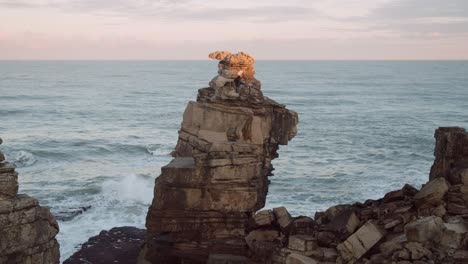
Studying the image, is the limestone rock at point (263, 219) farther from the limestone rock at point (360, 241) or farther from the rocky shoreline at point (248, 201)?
the limestone rock at point (360, 241)

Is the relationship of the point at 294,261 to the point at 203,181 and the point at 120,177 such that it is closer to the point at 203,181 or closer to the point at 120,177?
the point at 203,181

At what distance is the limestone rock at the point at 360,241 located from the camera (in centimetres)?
1952

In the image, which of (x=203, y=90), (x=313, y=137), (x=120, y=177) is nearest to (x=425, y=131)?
(x=313, y=137)

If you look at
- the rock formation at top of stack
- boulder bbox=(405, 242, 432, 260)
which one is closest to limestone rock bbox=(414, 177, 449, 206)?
boulder bbox=(405, 242, 432, 260)

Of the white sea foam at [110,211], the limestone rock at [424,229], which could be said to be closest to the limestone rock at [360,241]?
the limestone rock at [424,229]

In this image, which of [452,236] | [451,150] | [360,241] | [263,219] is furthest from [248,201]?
[451,150]

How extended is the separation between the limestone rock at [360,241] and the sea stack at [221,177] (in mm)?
4371

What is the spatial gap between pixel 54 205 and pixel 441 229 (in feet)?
91.7

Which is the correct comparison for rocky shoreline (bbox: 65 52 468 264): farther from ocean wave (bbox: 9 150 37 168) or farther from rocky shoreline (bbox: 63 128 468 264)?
ocean wave (bbox: 9 150 37 168)

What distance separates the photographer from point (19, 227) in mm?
17969

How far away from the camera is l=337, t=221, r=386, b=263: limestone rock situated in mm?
19516

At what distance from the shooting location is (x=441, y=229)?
1825cm

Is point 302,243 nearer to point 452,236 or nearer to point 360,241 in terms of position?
point 360,241

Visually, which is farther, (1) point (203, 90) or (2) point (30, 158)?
(2) point (30, 158)
